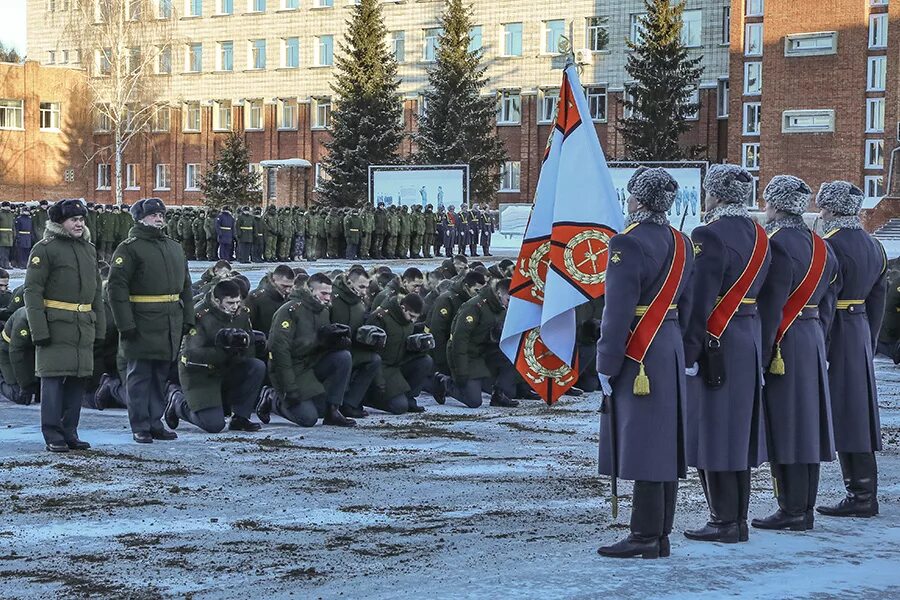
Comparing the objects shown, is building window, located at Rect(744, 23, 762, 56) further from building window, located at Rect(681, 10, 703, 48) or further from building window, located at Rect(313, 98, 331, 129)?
building window, located at Rect(313, 98, 331, 129)

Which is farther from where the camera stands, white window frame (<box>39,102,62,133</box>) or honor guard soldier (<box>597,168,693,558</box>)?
white window frame (<box>39,102,62,133</box>)

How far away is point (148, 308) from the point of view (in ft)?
37.1

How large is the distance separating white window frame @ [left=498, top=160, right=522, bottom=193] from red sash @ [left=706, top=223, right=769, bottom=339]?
193 feet

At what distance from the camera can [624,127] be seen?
6284 cm

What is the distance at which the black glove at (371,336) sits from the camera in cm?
1309

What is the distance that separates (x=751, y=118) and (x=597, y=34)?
8.11 meters

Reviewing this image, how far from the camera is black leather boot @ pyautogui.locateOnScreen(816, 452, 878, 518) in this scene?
8.64m

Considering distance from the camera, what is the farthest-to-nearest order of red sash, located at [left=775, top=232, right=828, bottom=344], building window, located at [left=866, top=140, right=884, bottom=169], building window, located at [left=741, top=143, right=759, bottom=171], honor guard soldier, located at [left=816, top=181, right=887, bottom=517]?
building window, located at [left=741, top=143, right=759, bottom=171] < building window, located at [left=866, top=140, right=884, bottom=169] < honor guard soldier, located at [left=816, top=181, right=887, bottom=517] < red sash, located at [left=775, top=232, right=828, bottom=344]

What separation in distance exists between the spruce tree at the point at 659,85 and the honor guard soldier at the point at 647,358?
5109 cm

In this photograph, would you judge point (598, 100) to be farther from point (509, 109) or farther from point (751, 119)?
point (751, 119)

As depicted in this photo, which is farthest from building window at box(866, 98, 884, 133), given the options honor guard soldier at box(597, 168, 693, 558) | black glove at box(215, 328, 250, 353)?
honor guard soldier at box(597, 168, 693, 558)

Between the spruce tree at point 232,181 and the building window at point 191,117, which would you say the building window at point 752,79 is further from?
the building window at point 191,117

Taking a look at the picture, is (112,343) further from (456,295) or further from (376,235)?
(376,235)

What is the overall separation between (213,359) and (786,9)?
50.6 m
